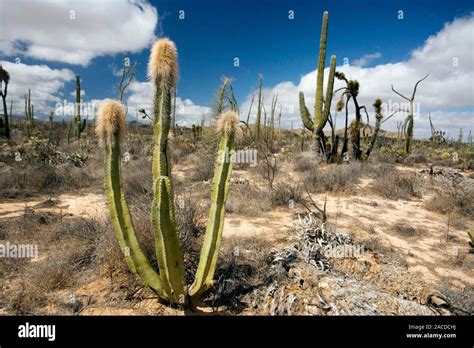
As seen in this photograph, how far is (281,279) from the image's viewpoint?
10.1ft

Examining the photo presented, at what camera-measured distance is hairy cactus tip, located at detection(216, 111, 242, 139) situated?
9.42 ft

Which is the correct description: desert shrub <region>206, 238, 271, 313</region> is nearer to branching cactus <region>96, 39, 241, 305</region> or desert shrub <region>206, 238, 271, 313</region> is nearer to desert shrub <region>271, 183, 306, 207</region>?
branching cactus <region>96, 39, 241, 305</region>

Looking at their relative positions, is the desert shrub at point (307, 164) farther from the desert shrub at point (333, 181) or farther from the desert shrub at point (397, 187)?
the desert shrub at point (397, 187)

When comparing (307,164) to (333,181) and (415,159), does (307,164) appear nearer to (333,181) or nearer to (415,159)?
(333,181)

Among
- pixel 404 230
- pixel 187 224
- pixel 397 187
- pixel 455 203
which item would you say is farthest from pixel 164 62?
pixel 397 187

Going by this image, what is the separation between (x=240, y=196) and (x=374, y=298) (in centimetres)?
443

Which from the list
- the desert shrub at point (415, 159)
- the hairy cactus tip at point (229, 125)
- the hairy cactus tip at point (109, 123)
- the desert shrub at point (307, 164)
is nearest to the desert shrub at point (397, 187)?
the desert shrub at point (307, 164)

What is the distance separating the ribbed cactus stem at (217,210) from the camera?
2.80m

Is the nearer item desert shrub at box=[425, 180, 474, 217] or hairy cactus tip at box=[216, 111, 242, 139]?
hairy cactus tip at box=[216, 111, 242, 139]

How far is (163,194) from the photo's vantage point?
241cm

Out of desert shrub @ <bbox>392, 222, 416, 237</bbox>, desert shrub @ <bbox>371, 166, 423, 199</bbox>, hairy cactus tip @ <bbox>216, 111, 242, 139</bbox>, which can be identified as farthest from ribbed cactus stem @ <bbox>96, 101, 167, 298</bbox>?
desert shrub @ <bbox>371, 166, 423, 199</bbox>

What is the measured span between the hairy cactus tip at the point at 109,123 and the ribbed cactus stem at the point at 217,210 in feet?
3.15

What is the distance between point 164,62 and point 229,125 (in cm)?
83
